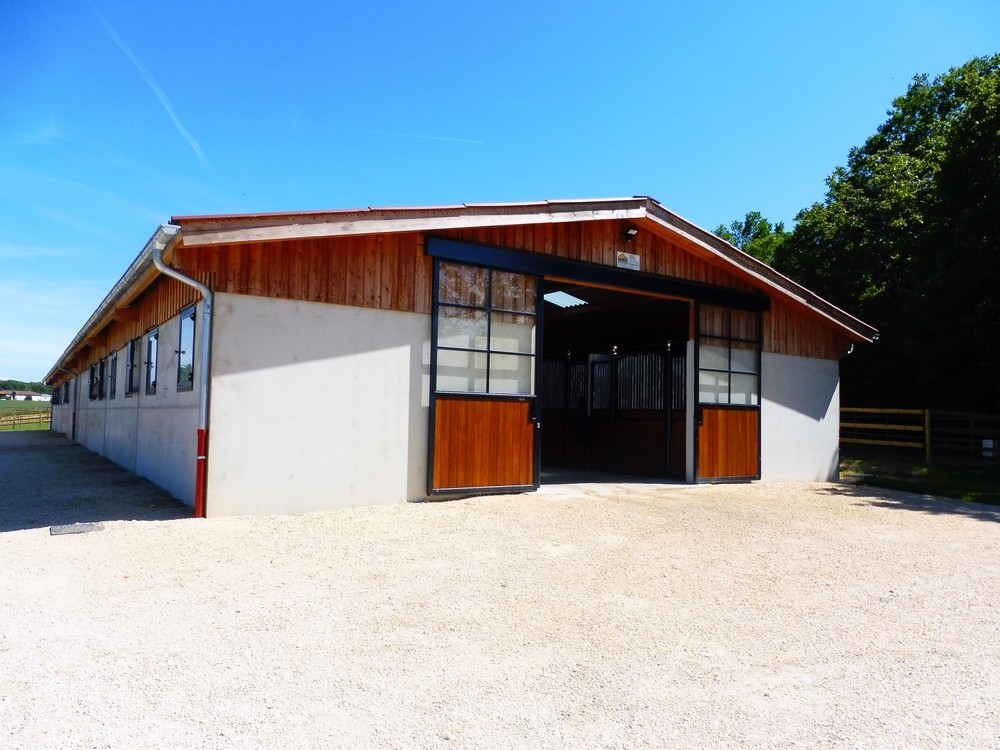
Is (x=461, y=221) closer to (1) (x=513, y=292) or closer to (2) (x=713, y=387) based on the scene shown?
(1) (x=513, y=292)

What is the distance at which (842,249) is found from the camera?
875 inches

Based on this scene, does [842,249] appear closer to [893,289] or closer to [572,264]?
[893,289]

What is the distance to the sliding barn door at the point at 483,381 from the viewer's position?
814 centimetres

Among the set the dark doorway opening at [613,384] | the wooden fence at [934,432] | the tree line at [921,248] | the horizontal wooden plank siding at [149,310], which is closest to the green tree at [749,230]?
the tree line at [921,248]

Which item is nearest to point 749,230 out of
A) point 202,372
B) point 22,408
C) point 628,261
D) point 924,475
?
point 924,475

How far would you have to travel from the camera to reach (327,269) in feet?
24.3

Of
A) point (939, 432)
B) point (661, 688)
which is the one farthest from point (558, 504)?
point (939, 432)

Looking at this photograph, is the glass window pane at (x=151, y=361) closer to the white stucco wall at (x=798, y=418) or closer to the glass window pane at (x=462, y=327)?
the glass window pane at (x=462, y=327)

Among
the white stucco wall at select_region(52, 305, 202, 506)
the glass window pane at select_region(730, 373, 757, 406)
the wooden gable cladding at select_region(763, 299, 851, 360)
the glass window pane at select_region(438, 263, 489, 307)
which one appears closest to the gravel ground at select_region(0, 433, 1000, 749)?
the white stucco wall at select_region(52, 305, 202, 506)

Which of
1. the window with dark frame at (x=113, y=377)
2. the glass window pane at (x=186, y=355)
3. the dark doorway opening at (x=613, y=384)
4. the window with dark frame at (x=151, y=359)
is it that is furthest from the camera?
the window with dark frame at (x=113, y=377)

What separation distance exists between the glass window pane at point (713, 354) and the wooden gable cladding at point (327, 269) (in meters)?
5.01

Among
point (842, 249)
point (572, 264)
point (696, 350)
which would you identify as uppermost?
point (842, 249)

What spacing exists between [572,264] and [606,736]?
7160 millimetres

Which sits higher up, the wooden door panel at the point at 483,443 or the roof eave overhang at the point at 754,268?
the roof eave overhang at the point at 754,268
